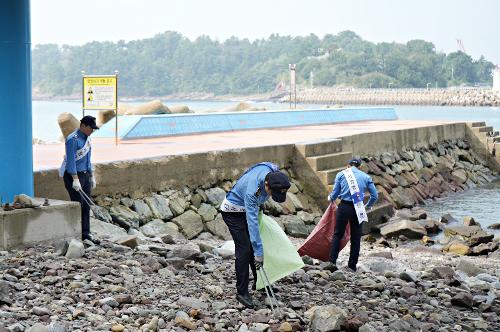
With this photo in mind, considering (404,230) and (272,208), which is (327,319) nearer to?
(272,208)

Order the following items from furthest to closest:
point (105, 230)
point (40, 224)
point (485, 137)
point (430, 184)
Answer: point (485, 137)
point (430, 184)
point (105, 230)
point (40, 224)

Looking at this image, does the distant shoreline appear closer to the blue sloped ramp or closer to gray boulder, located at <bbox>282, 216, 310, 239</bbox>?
the blue sloped ramp

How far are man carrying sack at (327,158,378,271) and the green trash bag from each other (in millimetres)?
3006

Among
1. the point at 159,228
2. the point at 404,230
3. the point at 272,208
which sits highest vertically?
the point at 159,228

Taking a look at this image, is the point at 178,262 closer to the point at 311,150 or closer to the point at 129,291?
the point at 129,291

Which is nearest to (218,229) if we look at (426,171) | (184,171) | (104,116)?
(184,171)

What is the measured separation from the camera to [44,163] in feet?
51.0

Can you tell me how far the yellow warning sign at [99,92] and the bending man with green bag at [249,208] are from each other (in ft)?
37.4

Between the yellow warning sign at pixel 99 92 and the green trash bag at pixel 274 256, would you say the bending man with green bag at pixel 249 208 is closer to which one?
the green trash bag at pixel 274 256

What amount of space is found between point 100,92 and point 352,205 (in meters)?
9.45

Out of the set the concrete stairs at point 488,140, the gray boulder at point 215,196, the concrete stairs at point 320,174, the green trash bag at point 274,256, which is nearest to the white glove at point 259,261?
the green trash bag at point 274,256

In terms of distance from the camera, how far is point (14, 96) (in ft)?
35.3

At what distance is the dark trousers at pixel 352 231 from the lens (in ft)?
39.0

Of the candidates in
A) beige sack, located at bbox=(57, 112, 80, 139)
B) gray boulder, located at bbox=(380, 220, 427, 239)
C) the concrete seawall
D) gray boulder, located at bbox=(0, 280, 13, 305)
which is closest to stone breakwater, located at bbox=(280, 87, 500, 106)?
beige sack, located at bbox=(57, 112, 80, 139)
